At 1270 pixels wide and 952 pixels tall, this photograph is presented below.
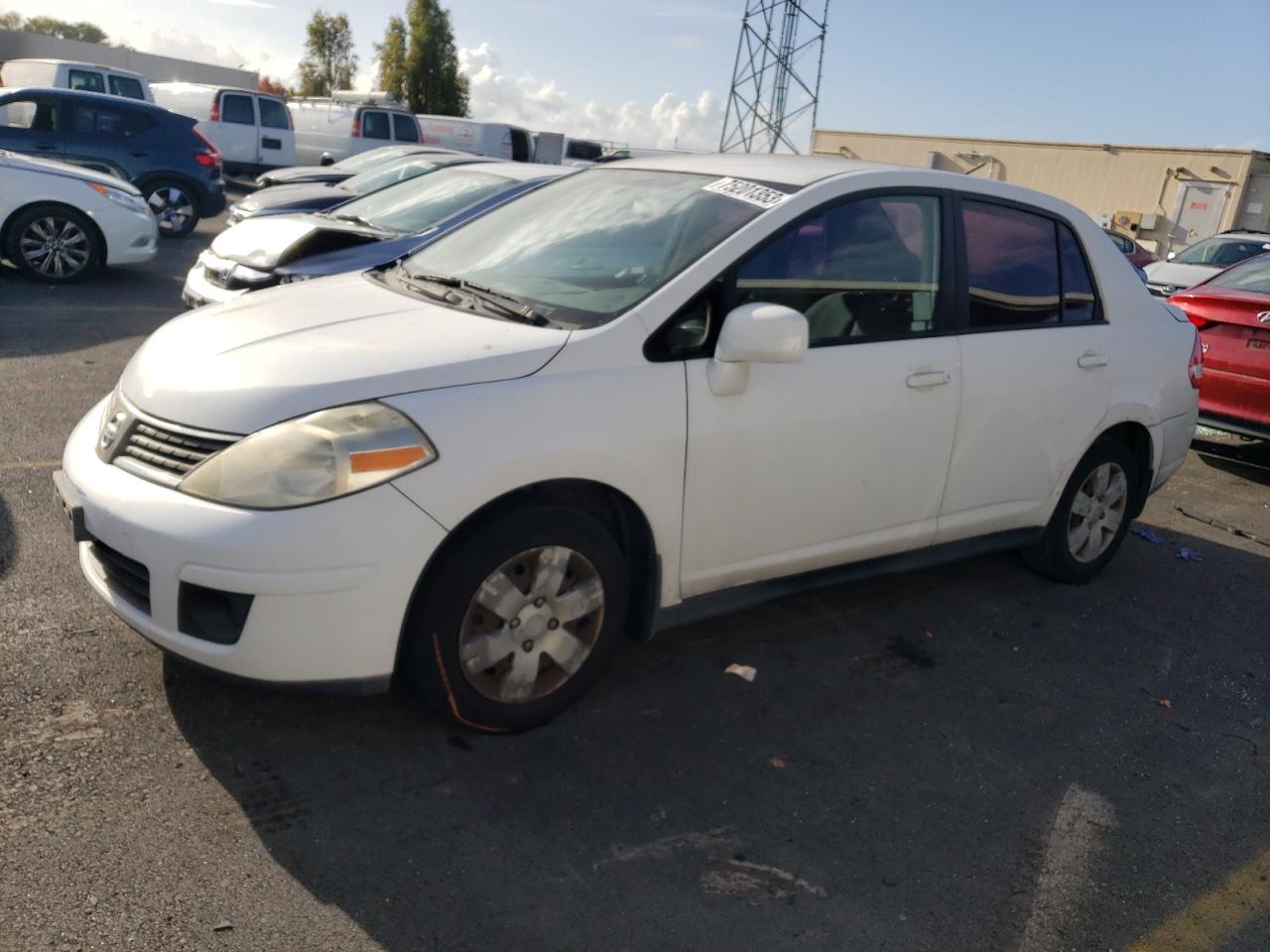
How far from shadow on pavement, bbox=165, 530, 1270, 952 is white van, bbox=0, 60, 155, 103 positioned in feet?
66.1

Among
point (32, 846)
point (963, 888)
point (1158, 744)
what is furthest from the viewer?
point (1158, 744)

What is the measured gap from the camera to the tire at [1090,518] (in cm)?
490

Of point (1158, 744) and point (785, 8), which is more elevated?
point (785, 8)

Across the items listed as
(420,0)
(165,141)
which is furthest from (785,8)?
(165,141)

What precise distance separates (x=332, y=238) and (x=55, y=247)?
4419 mm

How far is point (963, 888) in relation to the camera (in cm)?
287

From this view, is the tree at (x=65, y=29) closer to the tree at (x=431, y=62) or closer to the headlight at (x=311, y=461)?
the tree at (x=431, y=62)

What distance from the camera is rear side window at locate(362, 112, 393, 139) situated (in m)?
23.7

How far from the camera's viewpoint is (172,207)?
563 inches

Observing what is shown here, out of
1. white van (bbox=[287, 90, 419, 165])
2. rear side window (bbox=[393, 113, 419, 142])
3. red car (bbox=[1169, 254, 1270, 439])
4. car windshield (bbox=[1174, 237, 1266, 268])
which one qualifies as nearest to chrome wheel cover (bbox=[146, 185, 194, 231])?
white van (bbox=[287, 90, 419, 165])

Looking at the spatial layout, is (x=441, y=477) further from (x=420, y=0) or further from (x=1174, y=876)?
(x=420, y=0)

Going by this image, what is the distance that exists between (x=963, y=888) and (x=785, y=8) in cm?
4256

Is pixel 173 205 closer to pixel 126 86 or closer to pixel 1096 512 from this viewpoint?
pixel 126 86

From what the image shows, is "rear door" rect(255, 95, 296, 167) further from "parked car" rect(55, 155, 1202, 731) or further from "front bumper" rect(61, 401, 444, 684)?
"front bumper" rect(61, 401, 444, 684)
